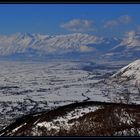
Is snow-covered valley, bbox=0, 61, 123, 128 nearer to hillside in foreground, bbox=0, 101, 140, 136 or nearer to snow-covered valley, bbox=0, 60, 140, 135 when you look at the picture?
snow-covered valley, bbox=0, 60, 140, 135

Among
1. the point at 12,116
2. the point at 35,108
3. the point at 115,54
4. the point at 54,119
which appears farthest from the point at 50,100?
the point at 115,54

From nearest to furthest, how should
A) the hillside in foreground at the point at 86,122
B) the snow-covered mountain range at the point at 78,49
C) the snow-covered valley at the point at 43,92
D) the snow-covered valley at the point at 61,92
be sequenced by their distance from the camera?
the hillside in foreground at the point at 86,122, the snow-covered valley at the point at 61,92, the snow-covered valley at the point at 43,92, the snow-covered mountain range at the point at 78,49

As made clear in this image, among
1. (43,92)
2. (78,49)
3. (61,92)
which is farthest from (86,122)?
(78,49)

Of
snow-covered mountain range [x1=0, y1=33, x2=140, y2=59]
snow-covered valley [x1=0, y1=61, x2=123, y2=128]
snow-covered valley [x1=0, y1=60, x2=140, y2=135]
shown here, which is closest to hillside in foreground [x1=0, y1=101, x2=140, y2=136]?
snow-covered valley [x1=0, y1=60, x2=140, y2=135]

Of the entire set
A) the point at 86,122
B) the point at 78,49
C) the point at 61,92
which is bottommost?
the point at 86,122

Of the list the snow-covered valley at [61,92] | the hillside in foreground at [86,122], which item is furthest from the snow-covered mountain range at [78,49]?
the hillside in foreground at [86,122]

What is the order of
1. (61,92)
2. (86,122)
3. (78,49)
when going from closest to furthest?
(86,122)
(61,92)
(78,49)

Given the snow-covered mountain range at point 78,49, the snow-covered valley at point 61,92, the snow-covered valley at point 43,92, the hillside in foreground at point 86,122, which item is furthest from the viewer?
the snow-covered mountain range at point 78,49

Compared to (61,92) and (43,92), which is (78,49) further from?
(43,92)

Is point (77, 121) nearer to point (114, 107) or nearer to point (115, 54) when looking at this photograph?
point (114, 107)

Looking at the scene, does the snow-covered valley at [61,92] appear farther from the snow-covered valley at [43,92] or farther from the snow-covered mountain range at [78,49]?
the snow-covered mountain range at [78,49]
